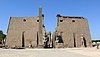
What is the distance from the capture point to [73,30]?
1641 inches

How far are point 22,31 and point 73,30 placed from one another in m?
10.8

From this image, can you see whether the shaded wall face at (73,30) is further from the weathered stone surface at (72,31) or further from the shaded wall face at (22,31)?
the shaded wall face at (22,31)

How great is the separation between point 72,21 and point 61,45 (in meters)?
6.17

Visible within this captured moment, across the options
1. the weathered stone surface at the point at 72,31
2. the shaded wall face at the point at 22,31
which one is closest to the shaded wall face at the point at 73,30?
the weathered stone surface at the point at 72,31

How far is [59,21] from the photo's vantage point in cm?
4144

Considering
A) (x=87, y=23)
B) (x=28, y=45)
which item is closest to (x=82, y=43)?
(x=87, y=23)

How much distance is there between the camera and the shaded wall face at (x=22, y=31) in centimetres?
4053

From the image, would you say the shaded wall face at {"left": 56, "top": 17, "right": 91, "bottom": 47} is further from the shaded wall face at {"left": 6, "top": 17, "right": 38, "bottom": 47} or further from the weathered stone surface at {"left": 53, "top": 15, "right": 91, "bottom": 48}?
the shaded wall face at {"left": 6, "top": 17, "right": 38, "bottom": 47}

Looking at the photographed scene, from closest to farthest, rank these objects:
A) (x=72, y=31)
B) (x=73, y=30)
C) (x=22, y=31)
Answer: (x=22, y=31) → (x=72, y=31) → (x=73, y=30)

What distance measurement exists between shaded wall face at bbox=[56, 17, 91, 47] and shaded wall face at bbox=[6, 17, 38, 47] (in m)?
5.32

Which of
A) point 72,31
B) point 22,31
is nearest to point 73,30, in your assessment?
point 72,31

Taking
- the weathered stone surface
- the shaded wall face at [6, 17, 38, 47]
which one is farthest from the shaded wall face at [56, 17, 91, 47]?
the shaded wall face at [6, 17, 38, 47]

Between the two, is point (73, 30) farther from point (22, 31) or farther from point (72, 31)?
point (22, 31)

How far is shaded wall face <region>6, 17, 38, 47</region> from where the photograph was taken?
133ft
